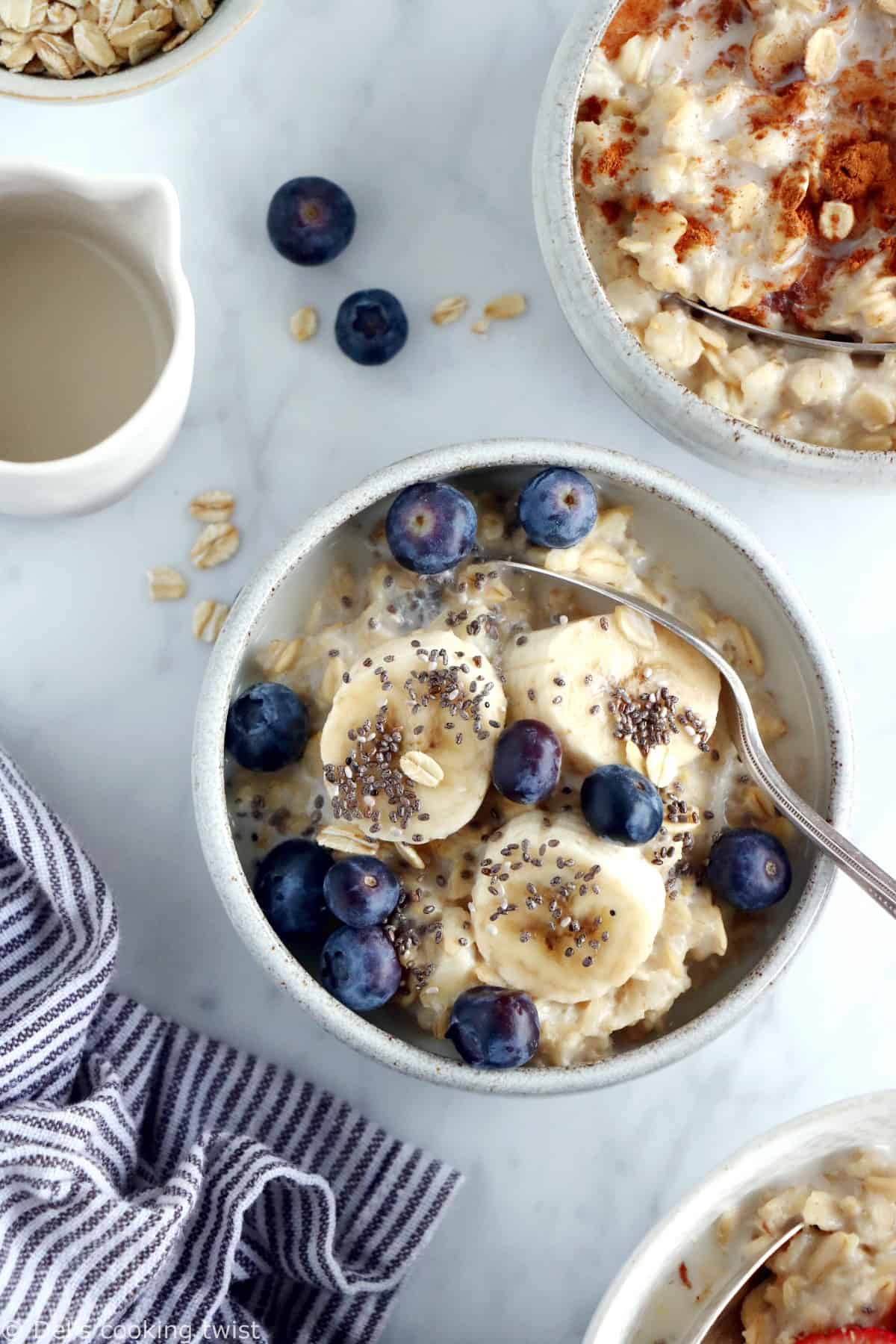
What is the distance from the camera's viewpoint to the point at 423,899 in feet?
3.40

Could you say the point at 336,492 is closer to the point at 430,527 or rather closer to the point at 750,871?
the point at 430,527

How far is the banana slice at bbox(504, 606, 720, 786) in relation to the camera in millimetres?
1010

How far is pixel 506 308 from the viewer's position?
121 centimetres

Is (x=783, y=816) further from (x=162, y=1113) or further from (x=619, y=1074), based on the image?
(x=162, y=1113)

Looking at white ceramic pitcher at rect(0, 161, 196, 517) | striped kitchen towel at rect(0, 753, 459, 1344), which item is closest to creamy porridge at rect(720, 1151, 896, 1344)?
striped kitchen towel at rect(0, 753, 459, 1344)

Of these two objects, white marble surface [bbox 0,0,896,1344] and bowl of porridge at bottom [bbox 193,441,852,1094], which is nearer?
bowl of porridge at bottom [bbox 193,441,852,1094]

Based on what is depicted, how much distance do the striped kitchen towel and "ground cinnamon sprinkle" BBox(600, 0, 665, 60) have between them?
77 centimetres

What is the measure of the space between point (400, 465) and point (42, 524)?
1.17 ft

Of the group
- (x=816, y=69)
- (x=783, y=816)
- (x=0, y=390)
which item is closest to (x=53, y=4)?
(x=0, y=390)

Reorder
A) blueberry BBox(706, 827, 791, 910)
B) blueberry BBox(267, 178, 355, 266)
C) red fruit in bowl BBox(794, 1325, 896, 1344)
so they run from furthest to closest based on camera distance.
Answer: blueberry BBox(267, 178, 355, 266) < blueberry BBox(706, 827, 791, 910) < red fruit in bowl BBox(794, 1325, 896, 1344)

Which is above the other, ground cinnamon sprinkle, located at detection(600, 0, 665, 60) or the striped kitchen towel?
ground cinnamon sprinkle, located at detection(600, 0, 665, 60)

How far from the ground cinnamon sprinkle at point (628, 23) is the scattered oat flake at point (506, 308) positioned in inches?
8.2

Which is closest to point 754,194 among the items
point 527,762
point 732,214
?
point 732,214

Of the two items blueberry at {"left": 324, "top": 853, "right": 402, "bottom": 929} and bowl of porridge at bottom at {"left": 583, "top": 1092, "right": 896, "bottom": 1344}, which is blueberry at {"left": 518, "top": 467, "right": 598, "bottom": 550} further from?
bowl of porridge at bottom at {"left": 583, "top": 1092, "right": 896, "bottom": 1344}
